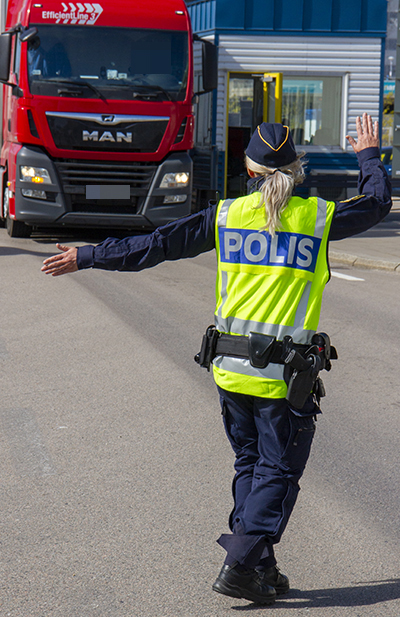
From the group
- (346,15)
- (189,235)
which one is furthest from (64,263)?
(346,15)

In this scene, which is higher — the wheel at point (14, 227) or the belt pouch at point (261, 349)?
the belt pouch at point (261, 349)

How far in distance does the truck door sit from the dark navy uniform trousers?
15862 mm

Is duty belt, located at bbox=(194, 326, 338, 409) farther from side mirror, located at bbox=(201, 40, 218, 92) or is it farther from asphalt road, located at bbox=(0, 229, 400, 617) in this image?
side mirror, located at bbox=(201, 40, 218, 92)

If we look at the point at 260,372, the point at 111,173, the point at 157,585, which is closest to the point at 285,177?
the point at 260,372

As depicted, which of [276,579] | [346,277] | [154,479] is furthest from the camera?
[346,277]

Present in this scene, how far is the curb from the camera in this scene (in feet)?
40.3

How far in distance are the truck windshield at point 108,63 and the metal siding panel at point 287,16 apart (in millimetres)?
6860

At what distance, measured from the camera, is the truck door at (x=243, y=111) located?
60.4ft

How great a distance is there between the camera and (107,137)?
40.4 feet

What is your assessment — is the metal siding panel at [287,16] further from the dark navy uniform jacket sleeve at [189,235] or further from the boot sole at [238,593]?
the boot sole at [238,593]

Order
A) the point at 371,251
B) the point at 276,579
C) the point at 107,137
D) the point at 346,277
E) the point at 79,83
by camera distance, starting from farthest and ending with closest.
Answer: the point at 371,251 → the point at 107,137 → the point at 79,83 → the point at 346,277 → the point at 276,579

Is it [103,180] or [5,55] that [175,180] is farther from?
[5,55]

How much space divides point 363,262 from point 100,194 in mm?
4068

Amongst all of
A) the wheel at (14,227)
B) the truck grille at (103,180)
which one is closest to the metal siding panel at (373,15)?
the truck grille at (103,180)
